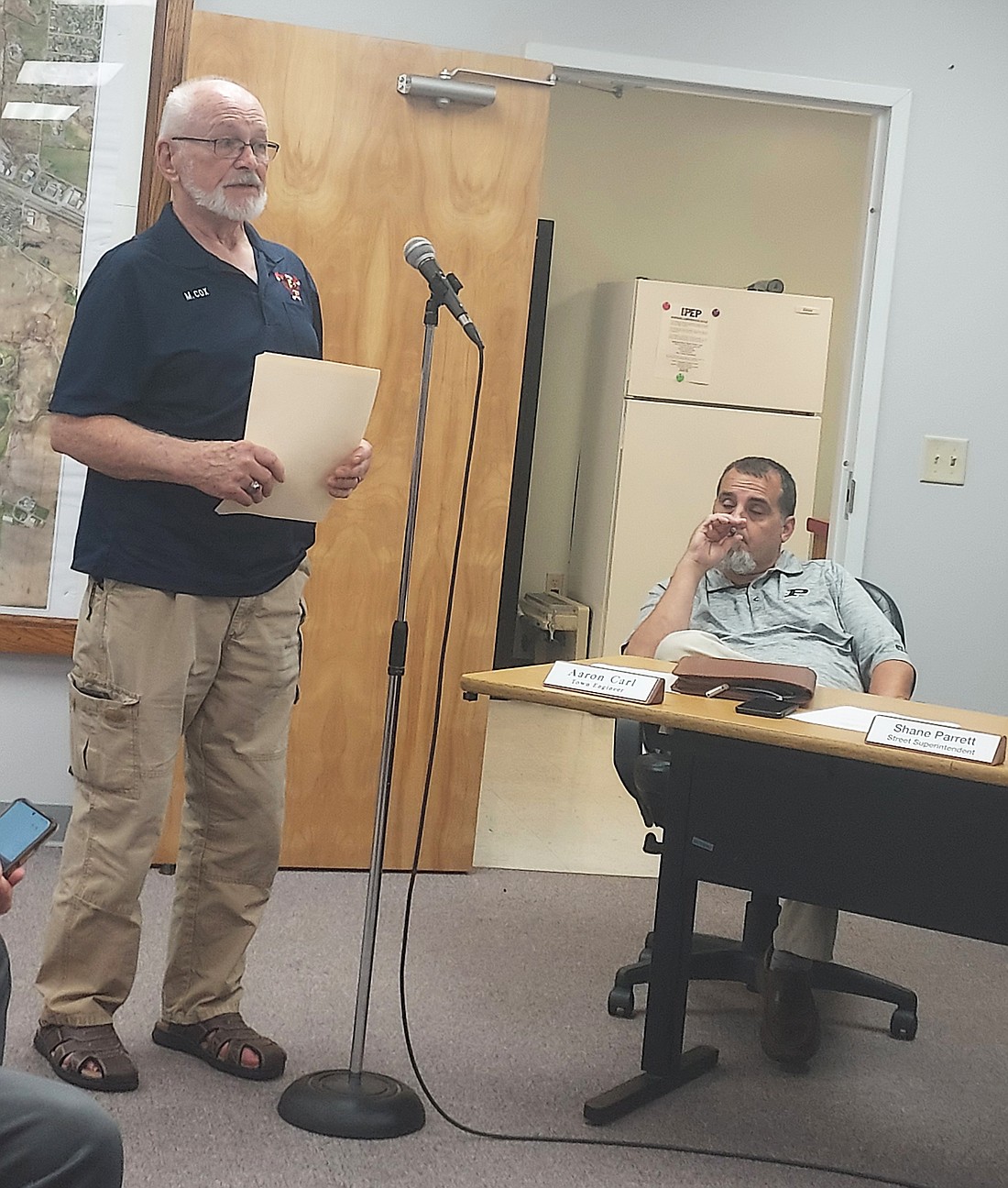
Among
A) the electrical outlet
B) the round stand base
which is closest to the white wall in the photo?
the electrical outlet

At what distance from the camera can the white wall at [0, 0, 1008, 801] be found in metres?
3.77

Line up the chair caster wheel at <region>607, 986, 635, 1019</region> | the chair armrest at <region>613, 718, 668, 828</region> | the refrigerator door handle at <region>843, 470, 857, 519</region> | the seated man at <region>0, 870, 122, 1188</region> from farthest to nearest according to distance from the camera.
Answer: the refrigerator door handle at <region>843, 470, 857, 519</region>, the chair caster wheel at <region>607, 986, 635, 1019</region>, the chair armrest at <region>613, 718, 668, 828</region>, the seated man at <region>0, 870, 122, 1188</region>

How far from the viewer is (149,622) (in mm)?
2201

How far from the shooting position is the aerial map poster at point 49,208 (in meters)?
3.37

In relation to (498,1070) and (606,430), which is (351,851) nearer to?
(498,1070)

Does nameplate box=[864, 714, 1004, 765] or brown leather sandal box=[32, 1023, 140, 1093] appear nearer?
nameplate box=[864, 714, 1004, 765]

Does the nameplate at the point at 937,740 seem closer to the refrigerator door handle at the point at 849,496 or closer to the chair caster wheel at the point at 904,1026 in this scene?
the chair caster wheel at the point at 904,1026

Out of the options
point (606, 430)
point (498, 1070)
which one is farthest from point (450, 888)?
point (606, 430)

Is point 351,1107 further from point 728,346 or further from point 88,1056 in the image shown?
point 728,346

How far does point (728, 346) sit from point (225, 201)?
4.24 m

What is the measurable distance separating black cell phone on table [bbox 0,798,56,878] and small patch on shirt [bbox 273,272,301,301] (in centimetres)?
124

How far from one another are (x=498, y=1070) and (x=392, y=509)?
1.51 metres

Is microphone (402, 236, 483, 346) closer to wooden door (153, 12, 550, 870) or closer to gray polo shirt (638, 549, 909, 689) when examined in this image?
gray polo shirt (638, 549, 909, 689)

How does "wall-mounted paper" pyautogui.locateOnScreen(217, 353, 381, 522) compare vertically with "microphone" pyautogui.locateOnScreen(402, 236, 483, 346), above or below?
below
